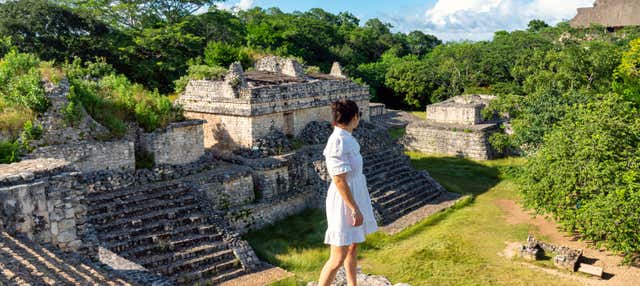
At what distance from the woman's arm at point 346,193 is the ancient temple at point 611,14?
187 feet

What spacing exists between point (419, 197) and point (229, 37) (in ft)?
73.9

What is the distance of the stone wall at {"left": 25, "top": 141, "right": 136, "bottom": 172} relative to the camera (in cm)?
1106

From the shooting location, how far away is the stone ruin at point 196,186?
761 centimetres

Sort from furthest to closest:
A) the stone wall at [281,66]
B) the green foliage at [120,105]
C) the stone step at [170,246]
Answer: the stone wall at [281,66]
the green foliage at [120,105]
the stone step at [170,246]

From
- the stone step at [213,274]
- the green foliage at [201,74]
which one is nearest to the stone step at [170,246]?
the stone step at [213,274]

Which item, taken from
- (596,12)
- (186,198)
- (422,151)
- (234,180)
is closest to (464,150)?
(422,151)

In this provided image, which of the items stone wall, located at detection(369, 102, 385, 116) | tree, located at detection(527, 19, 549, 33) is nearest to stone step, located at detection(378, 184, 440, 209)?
stone wall, located at detection(369, 102, 385, 116)

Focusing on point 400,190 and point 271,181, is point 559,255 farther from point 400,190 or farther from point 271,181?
point 271,181

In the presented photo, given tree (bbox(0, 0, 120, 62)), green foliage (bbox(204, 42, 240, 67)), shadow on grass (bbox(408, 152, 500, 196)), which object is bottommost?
shadow on grass (bbox(408, 152, 500, 196))

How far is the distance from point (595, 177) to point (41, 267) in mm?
10984

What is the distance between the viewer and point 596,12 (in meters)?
57.7

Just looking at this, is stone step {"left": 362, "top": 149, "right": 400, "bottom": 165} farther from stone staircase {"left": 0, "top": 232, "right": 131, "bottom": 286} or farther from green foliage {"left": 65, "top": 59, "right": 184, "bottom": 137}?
stone staircase {"left": 0, "top": 232, "right": 131, "bottom": 286}

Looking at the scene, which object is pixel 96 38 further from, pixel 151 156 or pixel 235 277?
pixel 235 277

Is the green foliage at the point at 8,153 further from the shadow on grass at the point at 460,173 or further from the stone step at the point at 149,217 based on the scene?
the shadow on grass at the point at 460,173
